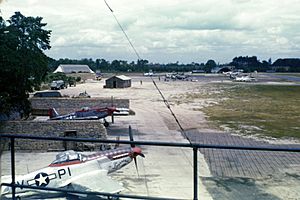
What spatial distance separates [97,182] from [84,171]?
3.40 ft

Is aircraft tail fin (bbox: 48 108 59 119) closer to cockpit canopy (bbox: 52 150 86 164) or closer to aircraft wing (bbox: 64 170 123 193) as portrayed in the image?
cockpit canopy (bbox: 52 150 86 164)

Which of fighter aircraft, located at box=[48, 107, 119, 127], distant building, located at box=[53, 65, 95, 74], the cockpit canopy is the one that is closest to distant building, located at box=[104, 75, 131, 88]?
distant building, located at box=[53, 65, 95, 74]

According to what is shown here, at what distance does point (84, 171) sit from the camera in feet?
48.7

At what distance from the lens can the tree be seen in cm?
2475

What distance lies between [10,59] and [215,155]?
1184 cm

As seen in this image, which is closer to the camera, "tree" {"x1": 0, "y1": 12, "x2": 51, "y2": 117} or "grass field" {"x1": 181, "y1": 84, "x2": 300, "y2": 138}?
"tree" {"x1": 0, "y1": 12, "x2": 51, "y2": 117}

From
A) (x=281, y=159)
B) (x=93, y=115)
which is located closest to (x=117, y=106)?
(x=93, y=115)

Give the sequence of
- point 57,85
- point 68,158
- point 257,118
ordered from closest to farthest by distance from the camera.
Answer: point 68,158, point 257,118, point 57,85

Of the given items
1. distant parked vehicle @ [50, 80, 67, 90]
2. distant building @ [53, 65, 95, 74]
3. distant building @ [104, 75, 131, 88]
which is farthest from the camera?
distant building @ [53, 65, 95, 74]

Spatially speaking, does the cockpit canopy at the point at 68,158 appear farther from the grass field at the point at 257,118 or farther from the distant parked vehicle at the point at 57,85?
the distant parked vehicle at the point at 57,85

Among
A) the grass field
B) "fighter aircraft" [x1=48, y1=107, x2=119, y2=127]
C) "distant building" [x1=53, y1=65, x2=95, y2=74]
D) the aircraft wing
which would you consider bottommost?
the grass field

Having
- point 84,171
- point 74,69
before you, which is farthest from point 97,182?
point 74,69

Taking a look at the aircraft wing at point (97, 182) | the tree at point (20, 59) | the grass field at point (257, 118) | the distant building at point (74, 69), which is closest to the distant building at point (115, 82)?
the grass field at point (257, 118)

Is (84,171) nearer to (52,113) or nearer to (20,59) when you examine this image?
(20,59)
